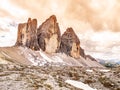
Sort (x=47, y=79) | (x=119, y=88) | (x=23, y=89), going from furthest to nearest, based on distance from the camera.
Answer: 1. (x=119, y=88)
2. (x=47, y=79)
3. (x=23, y=89)

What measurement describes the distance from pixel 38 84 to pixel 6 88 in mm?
6252

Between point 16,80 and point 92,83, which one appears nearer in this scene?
point 16,80

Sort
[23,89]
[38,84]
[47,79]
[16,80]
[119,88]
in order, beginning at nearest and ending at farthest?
[23,89], [38,84], [16,80], [47,79], [119,88]

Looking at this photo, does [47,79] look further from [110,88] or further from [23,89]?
[110,88]

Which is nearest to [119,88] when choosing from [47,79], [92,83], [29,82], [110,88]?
[110,88]

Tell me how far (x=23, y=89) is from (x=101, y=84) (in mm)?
41277

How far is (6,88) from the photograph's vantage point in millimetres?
45250

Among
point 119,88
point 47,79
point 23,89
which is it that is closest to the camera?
point 23,89

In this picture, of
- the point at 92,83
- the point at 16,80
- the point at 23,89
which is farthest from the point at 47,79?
the point at 92,83

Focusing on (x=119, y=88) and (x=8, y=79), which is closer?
(x=8, y=79)

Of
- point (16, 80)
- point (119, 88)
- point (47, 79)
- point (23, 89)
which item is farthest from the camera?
point (119, 88)

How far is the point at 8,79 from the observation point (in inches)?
2037

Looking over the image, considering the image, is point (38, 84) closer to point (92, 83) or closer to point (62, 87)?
point (62, 87)

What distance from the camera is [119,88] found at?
7719 centimetres
